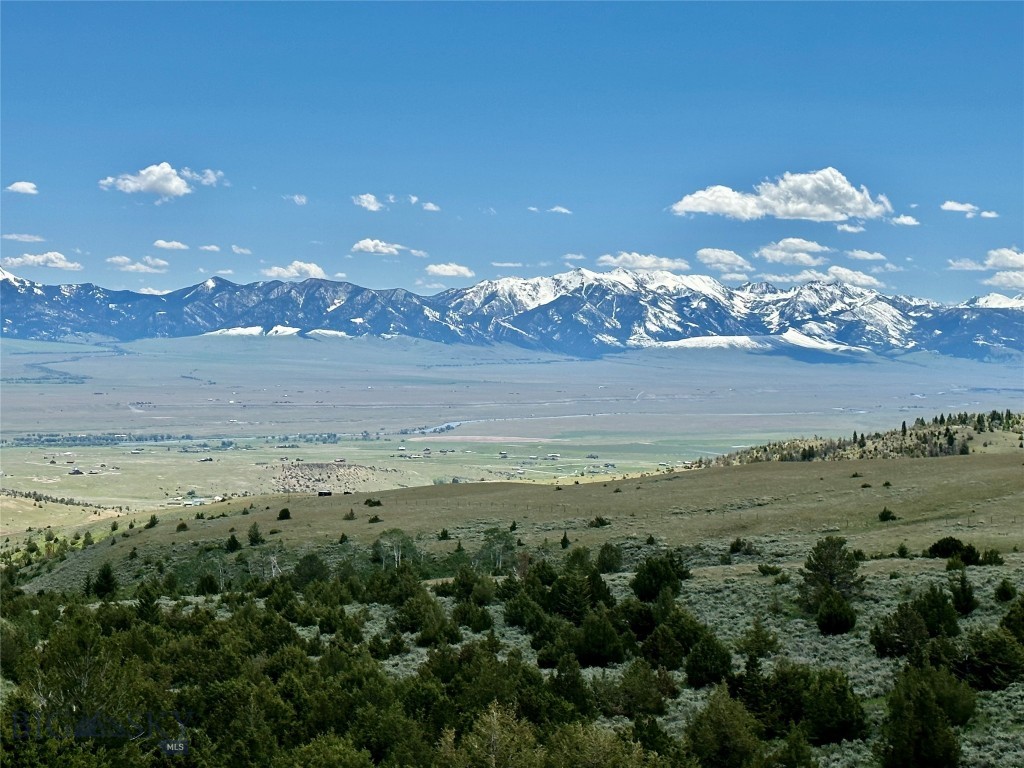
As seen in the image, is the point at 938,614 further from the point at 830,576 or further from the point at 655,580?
the point at 655,580

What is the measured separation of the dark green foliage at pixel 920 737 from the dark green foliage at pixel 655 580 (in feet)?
51.9

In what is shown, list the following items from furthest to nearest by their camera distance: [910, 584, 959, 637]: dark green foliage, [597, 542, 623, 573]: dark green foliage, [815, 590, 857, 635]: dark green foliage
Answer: [597, 542, 623, 573]: dark green foliage
[815, 590, 857, 635]: dark green foliage
[910, 584, 959, 637]: dark green foliage

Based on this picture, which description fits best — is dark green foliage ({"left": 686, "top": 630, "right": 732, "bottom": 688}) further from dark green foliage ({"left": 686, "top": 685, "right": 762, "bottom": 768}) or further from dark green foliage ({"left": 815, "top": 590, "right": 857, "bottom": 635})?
dark green foliage ({"left": 686, "top": 685, "right": 762, "bottom": 768})

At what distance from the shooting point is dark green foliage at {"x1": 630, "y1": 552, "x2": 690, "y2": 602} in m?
36.2

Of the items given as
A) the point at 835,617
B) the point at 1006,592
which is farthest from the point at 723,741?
the point at 1006,592

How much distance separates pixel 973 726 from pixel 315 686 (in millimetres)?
16780

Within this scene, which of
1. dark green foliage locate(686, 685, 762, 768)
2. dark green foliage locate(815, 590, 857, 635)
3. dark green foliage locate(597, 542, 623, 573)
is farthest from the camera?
dark green foliage locate(597, 542, 623, 573)

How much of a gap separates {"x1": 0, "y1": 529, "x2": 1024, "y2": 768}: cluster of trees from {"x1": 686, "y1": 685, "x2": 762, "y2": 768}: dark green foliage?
3cm

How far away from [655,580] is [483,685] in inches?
565

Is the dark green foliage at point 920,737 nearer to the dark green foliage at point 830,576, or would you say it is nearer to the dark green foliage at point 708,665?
the dark green foliage at point 708,665

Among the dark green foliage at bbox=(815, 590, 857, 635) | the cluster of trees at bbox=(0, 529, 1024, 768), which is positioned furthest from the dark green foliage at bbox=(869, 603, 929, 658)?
the dark green foliage at bbox=(815, 590, 857, 635)

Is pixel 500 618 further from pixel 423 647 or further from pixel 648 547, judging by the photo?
pixel 648 547

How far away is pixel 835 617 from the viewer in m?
29.2

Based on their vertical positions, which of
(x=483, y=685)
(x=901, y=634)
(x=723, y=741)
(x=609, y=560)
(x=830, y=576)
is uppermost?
(x=830, y=576)
